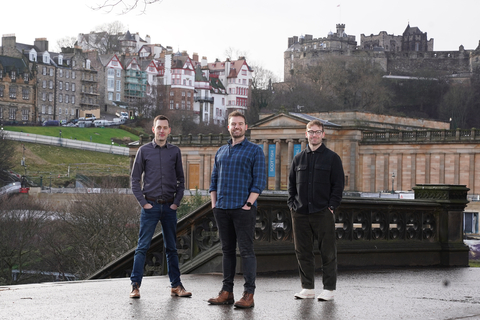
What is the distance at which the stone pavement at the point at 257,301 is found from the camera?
781cm

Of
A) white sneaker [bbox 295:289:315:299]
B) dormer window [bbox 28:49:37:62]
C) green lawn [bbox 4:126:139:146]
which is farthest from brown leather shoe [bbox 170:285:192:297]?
dormer window [bbox 28:49:37:62]

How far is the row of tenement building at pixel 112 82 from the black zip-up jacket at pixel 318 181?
11393cm

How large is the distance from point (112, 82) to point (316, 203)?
448ft

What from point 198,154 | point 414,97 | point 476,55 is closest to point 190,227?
point 198,154


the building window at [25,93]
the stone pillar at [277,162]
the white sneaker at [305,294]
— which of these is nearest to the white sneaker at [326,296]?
the white sneaker at [305,294]

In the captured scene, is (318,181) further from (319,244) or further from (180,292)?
(180,292)

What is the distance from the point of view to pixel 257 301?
8.71m

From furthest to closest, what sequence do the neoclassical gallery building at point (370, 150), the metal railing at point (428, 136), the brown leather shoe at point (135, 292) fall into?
the neoclassical gallery building at point (370, 150)
the metal railing at point (428, 136)
the brown leather shoe at point (135, 292)

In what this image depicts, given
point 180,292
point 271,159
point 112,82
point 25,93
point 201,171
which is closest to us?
point 180,292

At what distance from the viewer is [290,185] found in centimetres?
915

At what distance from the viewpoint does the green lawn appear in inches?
4441

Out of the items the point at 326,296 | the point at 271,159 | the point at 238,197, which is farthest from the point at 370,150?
the point at 238,197

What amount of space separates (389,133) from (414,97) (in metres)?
74.4

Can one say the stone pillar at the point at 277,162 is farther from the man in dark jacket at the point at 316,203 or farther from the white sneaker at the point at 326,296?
the white sneaker at the point at 326,296
